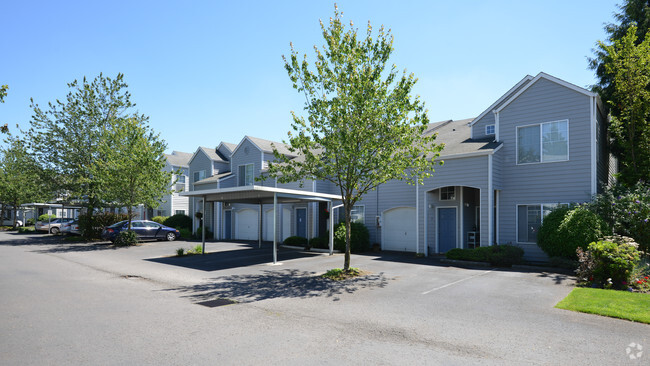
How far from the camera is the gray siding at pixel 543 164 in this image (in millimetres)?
15523

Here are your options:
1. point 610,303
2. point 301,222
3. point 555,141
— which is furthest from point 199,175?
point 610,303

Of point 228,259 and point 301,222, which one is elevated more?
point 301,222

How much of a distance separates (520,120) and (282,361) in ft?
50.5

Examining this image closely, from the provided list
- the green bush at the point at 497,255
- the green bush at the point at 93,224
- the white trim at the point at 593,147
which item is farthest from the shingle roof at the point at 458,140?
the green bush at the point at 93,224

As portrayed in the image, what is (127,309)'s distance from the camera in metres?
8.65

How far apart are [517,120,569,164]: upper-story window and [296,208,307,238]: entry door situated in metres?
12.5

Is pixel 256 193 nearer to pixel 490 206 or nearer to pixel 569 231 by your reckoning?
pixel 490 206

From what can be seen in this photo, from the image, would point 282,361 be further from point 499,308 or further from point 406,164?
point 406,164

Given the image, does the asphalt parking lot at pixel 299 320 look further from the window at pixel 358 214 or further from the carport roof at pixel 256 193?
the window at pixel 358 214

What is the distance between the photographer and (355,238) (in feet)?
67.1

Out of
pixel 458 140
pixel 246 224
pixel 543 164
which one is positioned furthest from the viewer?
pixel 246 224

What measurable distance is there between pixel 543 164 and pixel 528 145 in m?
1.03

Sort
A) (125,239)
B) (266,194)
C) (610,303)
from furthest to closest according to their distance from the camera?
(125,239)
(266,194)
(610,303)

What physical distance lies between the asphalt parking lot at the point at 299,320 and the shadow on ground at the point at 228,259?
155 cm
